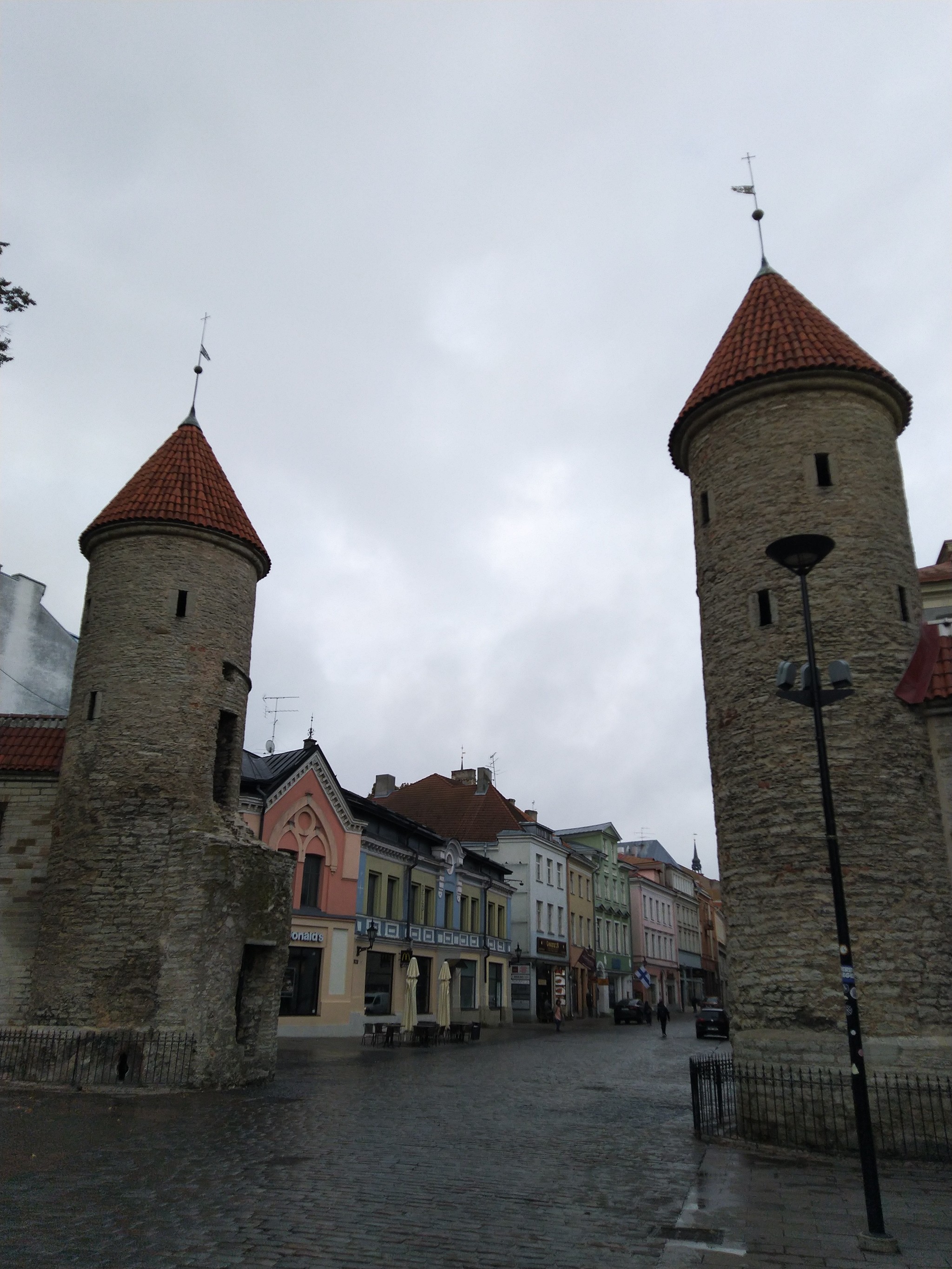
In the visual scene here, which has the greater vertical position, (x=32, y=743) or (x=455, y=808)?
(x=455, y=808)

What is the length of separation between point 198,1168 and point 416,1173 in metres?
2.26

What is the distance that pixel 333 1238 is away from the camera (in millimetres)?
7246

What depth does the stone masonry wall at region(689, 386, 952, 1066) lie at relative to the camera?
12125mm

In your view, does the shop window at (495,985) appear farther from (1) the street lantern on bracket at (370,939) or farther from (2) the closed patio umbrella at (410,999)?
(2) the closed patio umbrella at (410,999)

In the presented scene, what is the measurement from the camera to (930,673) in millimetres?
13094

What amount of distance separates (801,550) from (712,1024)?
33811mm

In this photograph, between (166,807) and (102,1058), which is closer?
(102,1058)

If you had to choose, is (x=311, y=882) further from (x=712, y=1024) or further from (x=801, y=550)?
(x=801, y=550)

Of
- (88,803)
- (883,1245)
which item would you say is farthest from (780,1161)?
(88,803)

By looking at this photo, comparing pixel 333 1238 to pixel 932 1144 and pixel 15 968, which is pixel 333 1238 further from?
pixel 15 968

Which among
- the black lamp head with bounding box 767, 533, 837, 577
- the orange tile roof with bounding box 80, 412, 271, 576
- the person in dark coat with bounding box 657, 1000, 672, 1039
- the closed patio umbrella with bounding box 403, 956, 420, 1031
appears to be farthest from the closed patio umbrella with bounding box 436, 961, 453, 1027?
the black lamp head with bounding box 767, 533, 837, 577

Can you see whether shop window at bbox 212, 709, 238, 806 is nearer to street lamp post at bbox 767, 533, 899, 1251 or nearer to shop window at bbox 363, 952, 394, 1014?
street lamp post at bbox 767, 533, 899, 1251

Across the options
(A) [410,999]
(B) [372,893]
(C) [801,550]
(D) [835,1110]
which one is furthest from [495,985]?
(C) [801,550]

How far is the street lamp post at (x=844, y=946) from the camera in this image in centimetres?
745
